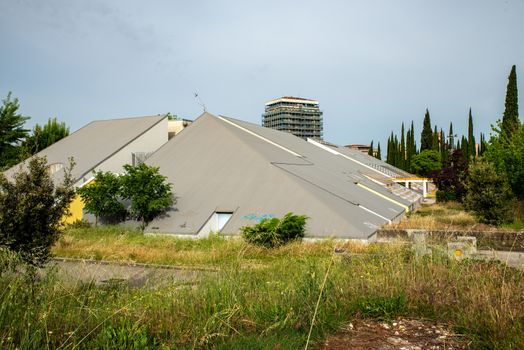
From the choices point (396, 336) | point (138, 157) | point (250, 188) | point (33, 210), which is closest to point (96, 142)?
point (138, 157)

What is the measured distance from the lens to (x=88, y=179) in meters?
26.9

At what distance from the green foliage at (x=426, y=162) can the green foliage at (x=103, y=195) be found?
47.3 m

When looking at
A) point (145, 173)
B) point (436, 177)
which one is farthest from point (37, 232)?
point (436, 177)

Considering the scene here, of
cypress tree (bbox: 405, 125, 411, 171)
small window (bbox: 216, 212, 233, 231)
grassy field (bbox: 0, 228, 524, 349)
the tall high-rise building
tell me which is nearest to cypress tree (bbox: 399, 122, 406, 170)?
cypress tree (bbox: 405, 125, 411, 171)

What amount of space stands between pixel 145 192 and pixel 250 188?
5094mm

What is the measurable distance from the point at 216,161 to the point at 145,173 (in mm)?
5146

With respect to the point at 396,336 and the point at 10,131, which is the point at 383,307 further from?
the point at 10,131

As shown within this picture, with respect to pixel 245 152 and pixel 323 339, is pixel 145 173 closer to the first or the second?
pixel 245 152

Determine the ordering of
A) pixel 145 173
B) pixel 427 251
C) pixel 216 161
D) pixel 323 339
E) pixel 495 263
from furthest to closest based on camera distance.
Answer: pixel 216 161, pixel 145 173, pixel 427 251, pixel 495 263, pixel 323 339

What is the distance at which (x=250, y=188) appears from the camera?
72.9 ft

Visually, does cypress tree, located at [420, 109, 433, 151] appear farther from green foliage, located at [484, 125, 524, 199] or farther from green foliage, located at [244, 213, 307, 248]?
green foliage, located at [244, 213, 307, 248]

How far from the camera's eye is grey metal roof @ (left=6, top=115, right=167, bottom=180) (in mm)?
28703

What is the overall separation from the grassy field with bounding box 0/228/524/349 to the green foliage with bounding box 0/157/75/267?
2.95 metres

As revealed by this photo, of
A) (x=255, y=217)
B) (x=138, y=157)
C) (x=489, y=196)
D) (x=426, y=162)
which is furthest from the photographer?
(x=426, y=162)
